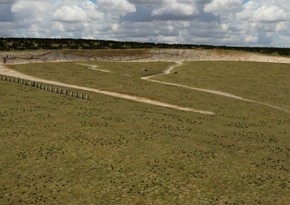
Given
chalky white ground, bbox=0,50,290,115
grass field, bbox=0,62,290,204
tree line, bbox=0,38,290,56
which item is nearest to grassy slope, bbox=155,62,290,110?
chalky white ground, bbox=0,50,290,115

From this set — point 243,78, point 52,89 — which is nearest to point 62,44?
point 243,78

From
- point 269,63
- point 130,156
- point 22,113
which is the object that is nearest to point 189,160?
point 130,156

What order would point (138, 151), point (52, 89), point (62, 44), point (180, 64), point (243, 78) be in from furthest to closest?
point (62, 44)
point (180, 64)
point (243, 78)
point (52, 89)
point (138, 151)

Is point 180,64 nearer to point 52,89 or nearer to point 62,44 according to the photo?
point 62,44

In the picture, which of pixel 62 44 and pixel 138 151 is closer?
pixel 138 151

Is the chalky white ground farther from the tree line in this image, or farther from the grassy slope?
the tree line

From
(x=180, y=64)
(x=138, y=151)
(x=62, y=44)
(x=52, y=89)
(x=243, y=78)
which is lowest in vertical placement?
(x=138, y=151)

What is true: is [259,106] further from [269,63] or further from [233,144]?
[269,63]

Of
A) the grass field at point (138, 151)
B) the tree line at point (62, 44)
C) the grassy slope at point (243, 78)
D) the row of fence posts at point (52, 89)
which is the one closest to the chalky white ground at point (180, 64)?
the grass field at point (138, 151)
